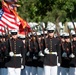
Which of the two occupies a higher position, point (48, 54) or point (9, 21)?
point (9, 21)

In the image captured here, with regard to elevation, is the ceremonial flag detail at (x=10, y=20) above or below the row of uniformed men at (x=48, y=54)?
above

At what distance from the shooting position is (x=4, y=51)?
18797 millimetres

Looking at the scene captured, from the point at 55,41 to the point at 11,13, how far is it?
19.4 feet

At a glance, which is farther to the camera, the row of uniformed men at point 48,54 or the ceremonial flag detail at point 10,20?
the ceremonial flag detail at point 10,20

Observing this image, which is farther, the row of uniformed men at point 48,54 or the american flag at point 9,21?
the american flag at point 9,21

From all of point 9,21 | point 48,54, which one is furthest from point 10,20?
point 48,54

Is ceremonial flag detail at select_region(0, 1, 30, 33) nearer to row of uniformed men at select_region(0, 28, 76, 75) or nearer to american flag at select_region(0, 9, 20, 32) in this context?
american flag at select_region(0, 9, 20, 32)

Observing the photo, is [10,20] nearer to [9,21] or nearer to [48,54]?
[9,21]

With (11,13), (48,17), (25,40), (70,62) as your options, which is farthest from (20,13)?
(70,62)

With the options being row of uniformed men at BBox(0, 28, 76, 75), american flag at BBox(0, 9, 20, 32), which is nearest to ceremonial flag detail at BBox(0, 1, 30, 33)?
american flag at BBox(0, 9, 20, 32)

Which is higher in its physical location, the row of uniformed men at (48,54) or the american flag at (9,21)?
the american flag at (9,21)

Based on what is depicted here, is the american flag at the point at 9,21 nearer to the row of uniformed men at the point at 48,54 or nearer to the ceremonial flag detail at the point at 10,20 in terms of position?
the ceremonial flag detail at the point at 10,20

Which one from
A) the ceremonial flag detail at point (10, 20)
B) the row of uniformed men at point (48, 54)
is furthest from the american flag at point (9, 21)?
the row of uniformed men at point (48, 54)

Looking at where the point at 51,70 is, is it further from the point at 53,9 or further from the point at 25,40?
the point at 53,9
